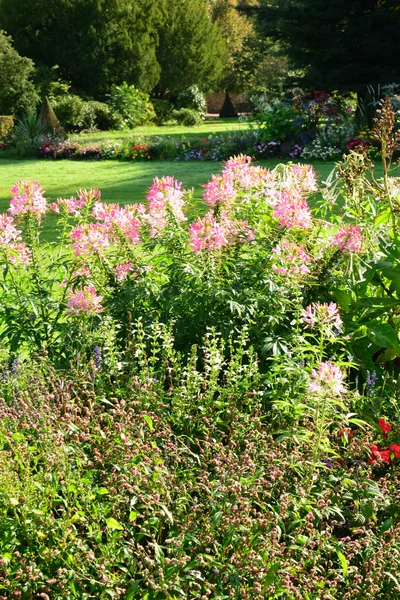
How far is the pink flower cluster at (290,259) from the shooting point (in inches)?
134

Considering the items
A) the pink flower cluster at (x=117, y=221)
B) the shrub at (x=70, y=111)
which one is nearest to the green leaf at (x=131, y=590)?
the pink flower cluster at (x=117, y=221)

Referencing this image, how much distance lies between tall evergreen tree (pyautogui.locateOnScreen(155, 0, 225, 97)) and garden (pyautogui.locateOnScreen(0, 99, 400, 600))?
3083 centimetres

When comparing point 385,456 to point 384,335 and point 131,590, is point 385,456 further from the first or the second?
point 131,590

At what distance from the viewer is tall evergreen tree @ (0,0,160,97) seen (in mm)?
29188

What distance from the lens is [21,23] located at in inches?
1169

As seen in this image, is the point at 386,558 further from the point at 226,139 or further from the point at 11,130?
the point at 11,130

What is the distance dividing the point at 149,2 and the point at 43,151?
54.2 feet

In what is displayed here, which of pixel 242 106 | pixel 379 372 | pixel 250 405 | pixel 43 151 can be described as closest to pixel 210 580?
pixel 250 405

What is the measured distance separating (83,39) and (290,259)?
28.5m

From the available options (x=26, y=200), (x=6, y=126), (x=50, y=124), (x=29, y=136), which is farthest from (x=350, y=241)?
(x=6, y=126)

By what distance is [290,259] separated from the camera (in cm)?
342

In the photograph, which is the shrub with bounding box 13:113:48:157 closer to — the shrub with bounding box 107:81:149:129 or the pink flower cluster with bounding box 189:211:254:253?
the shrub with bounding box 107:81:149:129

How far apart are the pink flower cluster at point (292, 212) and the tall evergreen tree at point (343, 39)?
1308 cm

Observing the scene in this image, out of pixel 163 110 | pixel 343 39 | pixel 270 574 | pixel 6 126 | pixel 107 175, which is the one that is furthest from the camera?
pixel 163 110
